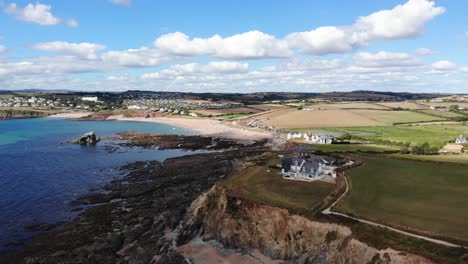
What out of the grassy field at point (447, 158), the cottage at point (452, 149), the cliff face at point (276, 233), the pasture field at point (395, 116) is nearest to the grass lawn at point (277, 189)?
the cliff face at point (276, 233)

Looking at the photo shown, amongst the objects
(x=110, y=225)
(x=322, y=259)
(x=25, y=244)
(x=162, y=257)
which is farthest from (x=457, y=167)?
(x=25, y=244)

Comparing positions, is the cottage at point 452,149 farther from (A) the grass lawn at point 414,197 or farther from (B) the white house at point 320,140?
(B) the white house at point 320,140

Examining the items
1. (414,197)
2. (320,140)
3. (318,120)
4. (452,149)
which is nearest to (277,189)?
(414,197)

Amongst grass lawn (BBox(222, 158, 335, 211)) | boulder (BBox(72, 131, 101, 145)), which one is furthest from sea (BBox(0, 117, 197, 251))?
grass lawn (BBox(222, 158, 335, 211))

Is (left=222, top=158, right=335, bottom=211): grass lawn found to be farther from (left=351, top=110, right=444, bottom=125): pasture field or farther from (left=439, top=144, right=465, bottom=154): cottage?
(left=351, top=110, right=444, bottom=125): pasture field

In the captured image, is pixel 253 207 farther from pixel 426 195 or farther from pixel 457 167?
pixel 457 167
